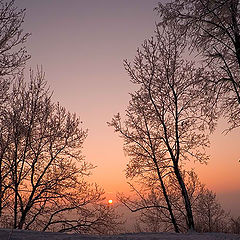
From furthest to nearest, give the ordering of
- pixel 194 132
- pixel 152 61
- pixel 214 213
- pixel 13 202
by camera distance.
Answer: pixel 214 213 < pixel 13 202 < pixel 152 61 < pixel 194 132

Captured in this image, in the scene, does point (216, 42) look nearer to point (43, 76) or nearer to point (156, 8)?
point (156, 8)

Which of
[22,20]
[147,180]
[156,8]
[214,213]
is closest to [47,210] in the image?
[147,180]

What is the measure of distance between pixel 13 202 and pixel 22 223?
1498 millimetres

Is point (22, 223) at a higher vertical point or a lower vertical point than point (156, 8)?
lower

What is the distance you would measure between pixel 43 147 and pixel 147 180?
615 centimetres

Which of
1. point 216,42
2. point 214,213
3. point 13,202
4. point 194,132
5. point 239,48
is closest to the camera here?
point 239,48

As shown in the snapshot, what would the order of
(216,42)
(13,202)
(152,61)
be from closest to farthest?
(216,42) < (152,61) < (13,202)

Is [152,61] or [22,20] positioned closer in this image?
[22,20]

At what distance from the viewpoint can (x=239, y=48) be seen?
335 inches

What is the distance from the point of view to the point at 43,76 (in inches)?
624

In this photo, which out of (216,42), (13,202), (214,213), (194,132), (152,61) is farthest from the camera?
(214,213)

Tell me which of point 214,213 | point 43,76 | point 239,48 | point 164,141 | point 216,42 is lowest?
point 214,213

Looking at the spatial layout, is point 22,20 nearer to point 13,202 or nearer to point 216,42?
point 216,42

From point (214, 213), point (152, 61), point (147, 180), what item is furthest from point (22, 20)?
point (214, 213)
